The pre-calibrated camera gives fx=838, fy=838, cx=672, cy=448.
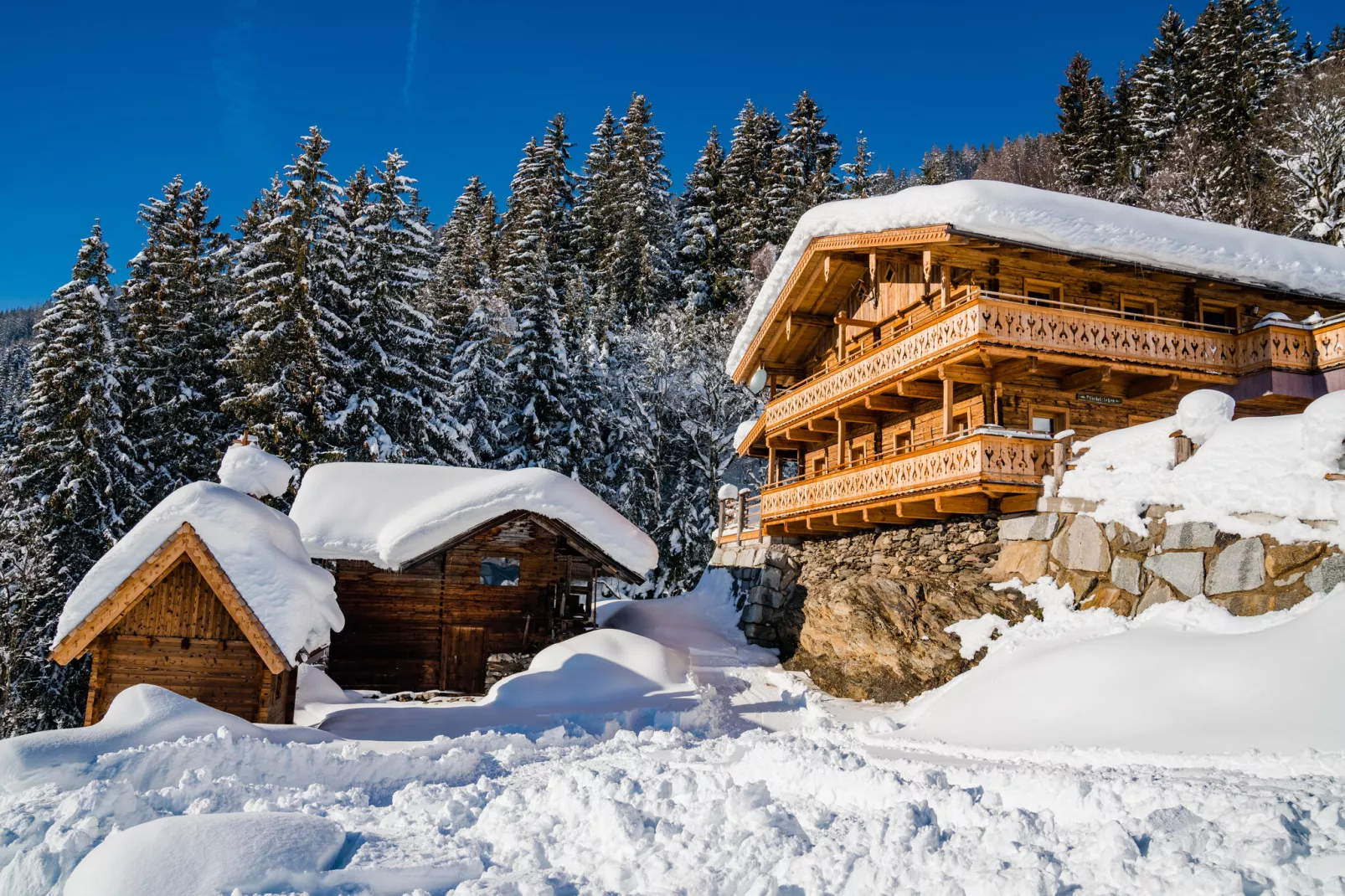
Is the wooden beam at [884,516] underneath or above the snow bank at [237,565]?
above

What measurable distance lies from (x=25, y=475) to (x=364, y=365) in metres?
10.5

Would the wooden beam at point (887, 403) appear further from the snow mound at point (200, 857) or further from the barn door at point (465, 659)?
the snow mound at point (200, 857)

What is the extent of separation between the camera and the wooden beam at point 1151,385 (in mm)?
18484

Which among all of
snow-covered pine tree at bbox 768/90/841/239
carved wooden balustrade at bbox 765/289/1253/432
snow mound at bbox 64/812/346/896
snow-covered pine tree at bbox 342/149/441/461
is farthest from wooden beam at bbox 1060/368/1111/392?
snow-covered pine tree at bbox 768/90/841/239

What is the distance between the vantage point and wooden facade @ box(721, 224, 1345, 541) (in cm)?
1698

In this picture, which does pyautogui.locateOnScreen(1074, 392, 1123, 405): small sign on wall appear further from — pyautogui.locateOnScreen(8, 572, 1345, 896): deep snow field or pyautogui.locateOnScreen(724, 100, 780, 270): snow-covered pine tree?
pyautogui.locateOnScreen(724, 100, 780, 270): snow-covered pine tree

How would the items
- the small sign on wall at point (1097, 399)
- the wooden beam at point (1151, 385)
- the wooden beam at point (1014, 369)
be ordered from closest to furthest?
the wooden beam at point (1014, 369) < the wooden beam at point (1151, 385) < the small sign on wall at point (1097, 399)

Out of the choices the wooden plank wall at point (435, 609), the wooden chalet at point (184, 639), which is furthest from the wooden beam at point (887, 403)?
the wooden chalet at point (184, 639)

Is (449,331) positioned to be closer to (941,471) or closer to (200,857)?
(941,471)

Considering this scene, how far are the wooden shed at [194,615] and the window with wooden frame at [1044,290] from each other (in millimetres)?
16449

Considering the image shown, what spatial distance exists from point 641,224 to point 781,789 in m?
45.9

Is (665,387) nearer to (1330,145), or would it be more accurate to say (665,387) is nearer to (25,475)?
(25,475)

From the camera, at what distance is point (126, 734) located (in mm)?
9695

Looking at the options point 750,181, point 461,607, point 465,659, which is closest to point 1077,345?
point 461,607
